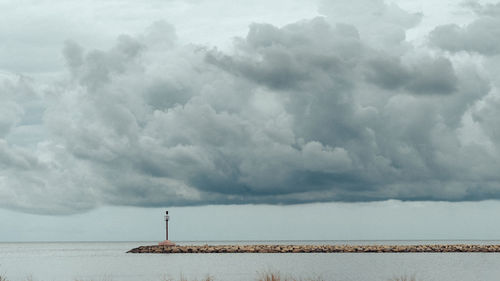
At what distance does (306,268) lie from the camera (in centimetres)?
6819

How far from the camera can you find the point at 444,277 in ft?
183

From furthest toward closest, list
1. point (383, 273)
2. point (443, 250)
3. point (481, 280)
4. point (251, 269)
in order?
point (443, 250) → point (251, 269) → point (383, 273) → point (481, 280)

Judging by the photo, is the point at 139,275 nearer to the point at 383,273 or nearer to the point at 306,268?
the point at 306,268

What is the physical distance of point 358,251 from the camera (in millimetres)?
110812

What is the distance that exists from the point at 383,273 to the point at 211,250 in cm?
5497

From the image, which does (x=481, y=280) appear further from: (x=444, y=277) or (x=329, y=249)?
(x=329, y=249)

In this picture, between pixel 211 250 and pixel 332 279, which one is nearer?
pixel 332 279

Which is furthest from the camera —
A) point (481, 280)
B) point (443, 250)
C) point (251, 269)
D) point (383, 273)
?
point (443, 250)

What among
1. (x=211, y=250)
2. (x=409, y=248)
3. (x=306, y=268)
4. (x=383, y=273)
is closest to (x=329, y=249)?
(x=409, y=248)

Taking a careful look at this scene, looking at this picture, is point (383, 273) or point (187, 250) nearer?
point (383, 273)

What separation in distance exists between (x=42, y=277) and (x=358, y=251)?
216ft

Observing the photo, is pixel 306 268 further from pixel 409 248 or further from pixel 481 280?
pixel 409 248

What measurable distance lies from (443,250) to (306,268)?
47.0 m

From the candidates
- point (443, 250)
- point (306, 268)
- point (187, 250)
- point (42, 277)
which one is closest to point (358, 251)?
point (443, 250)
